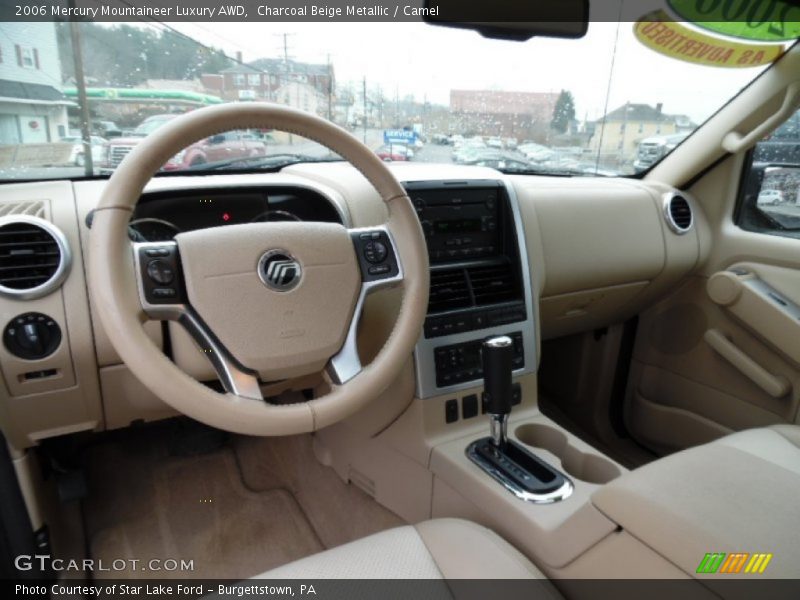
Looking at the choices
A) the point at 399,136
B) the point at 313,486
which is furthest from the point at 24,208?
the point at 313,486

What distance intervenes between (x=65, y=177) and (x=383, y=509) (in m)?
1.32

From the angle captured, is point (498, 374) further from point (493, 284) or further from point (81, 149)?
point (81, 149)

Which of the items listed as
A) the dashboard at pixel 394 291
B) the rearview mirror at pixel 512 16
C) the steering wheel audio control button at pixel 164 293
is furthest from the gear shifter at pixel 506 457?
the rearview mirror at pixel 512 16

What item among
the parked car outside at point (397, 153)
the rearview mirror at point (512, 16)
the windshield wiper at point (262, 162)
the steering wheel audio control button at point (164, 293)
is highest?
the rearview mirror at point (512, 16)

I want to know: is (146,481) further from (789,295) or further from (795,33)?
(795,33)

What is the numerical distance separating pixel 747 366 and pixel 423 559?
1647mm

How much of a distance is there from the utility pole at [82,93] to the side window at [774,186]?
2260mm

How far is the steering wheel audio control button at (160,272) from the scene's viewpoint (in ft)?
3.01

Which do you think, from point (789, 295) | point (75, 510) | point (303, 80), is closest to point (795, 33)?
point (789, 295)

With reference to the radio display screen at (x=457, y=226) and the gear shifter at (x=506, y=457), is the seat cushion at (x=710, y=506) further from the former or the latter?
the radio display screen at (x=457, y=226)

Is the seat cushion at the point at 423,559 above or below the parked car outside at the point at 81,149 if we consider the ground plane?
below

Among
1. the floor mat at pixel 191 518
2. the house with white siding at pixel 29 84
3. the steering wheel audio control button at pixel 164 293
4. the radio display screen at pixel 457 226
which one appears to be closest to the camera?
the steering wheel audio control button at pixel 164 293

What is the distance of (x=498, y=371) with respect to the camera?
4.09 ft

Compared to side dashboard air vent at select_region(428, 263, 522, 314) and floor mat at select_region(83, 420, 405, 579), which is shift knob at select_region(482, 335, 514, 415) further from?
floor mat at select_region(83, 420, 405, 579)
